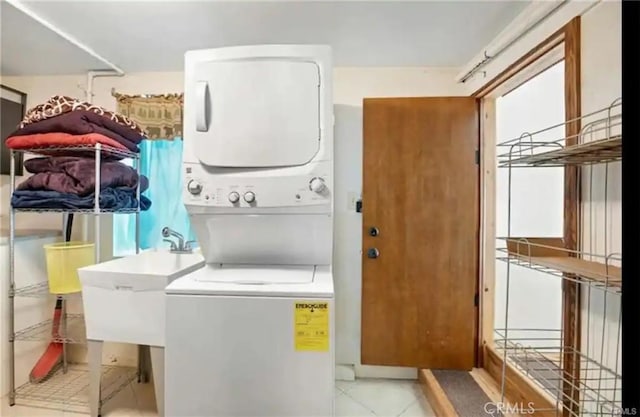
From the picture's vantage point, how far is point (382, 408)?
2121 millimetres

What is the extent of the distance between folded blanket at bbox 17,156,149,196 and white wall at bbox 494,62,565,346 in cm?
268

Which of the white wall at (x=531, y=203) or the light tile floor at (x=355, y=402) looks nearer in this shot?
the light tile floor at (x=355, y=402)

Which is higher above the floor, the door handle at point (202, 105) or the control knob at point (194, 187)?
the door handle at point (202, 105)

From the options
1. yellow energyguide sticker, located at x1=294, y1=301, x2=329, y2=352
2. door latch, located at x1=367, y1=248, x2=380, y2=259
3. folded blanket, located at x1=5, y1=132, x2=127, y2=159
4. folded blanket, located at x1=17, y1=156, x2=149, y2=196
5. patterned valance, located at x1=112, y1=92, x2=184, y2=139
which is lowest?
yellow energyguide sticker, located at x1=294, y1=301, x2=329, y2=352

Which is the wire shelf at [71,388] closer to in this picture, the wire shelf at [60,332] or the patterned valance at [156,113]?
the wire shelf at [60,332]

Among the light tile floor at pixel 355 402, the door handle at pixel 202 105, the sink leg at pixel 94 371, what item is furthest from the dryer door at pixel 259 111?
the light tile floor at pixel 355 402

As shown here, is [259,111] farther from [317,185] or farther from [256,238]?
[256,238]

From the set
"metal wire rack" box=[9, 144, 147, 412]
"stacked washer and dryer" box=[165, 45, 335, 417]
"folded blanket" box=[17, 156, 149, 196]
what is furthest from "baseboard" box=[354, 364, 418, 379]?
"folded blanket" box=[17, 156, 149, 196]

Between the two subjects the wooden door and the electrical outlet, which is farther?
the electrical outlet

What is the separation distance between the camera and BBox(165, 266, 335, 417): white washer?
4.17ft

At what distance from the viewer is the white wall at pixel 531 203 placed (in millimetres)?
2592

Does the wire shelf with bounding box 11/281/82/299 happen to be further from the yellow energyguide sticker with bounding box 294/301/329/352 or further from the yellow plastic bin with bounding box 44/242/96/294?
the yellow energyguide sticker with bounding box 294/301/329/352

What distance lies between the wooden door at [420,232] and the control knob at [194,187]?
4.23 feet
